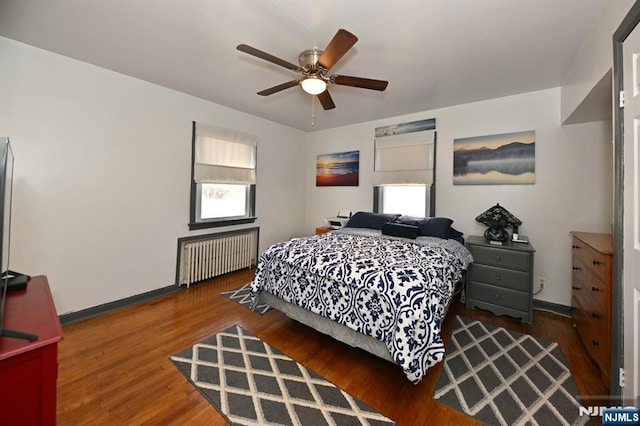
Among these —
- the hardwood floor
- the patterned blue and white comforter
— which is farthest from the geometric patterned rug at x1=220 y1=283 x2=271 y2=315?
the patterned blue and white comforter

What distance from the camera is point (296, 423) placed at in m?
1.47

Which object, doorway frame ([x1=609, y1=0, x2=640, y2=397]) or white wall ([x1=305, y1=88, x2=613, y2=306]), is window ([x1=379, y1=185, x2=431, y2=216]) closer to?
white wall ([x1=305, y1=88, x2=613, y2=306])

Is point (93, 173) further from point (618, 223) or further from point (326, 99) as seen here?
point (618, 223)

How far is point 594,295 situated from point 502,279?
83 centimetres

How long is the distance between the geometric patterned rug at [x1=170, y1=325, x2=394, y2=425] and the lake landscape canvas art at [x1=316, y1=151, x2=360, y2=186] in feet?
10.3

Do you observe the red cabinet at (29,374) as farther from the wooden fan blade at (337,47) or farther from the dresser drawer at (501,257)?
the dresser drawer at (501,257)

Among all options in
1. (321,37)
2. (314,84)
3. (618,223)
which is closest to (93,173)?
(314,84)

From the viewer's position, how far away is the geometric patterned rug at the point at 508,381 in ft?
5.08

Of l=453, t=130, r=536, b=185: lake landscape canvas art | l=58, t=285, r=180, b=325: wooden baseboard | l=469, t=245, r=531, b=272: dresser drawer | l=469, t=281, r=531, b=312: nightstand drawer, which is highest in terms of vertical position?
l=453, t=130, r=536, b=185: lake landscape canvas art

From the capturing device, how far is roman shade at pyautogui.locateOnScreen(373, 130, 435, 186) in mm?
3697

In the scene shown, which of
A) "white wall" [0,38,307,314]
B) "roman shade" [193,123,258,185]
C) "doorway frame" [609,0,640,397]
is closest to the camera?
"doorway frame" [609,0,640,397]

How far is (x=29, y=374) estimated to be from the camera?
3.07 feet

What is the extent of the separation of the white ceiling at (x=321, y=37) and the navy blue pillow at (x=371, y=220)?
1686 millimetres

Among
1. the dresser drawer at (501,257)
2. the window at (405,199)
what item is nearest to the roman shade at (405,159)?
the window at (405,199)
